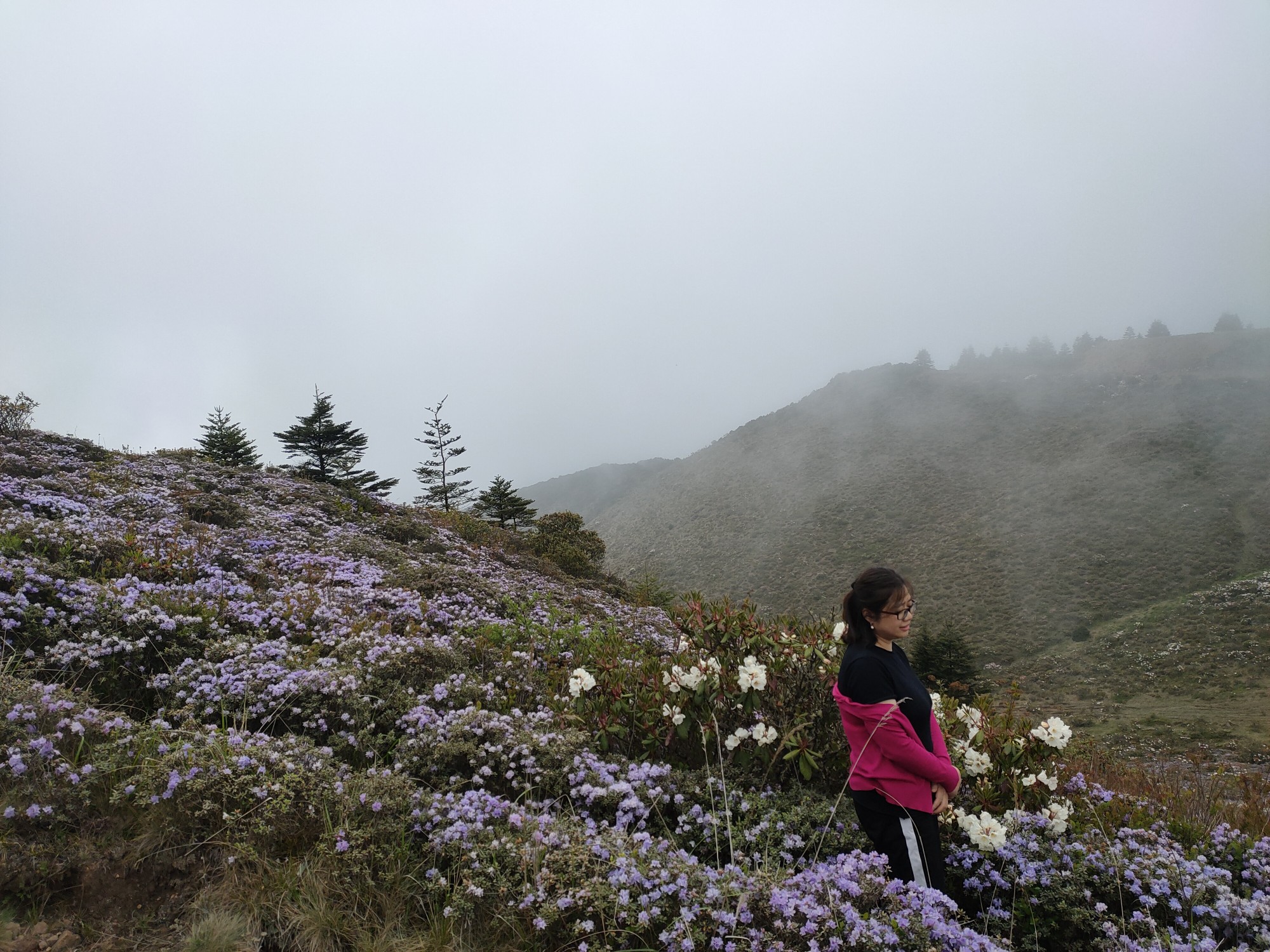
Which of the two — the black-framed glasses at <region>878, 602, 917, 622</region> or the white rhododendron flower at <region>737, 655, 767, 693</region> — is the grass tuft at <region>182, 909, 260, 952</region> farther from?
the black-framed glasses at <region>878, 602, 917, 622</region>

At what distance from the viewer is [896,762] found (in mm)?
2639

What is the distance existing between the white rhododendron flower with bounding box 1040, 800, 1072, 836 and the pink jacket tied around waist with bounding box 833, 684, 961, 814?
625 millimetres

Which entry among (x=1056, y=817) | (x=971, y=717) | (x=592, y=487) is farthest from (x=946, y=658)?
(x=592, y=487)

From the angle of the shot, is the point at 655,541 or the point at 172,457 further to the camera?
the point at 655,541

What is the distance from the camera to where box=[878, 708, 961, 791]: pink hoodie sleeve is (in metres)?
2.56

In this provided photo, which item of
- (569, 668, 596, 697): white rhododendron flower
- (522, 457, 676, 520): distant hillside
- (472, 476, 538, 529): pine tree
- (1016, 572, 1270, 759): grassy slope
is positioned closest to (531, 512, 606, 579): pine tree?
(472, 476, 538, 529): pine tree

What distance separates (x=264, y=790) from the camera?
2830 millimetres

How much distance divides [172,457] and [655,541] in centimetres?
5285

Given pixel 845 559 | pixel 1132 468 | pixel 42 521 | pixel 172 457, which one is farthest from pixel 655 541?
pixel 42 521

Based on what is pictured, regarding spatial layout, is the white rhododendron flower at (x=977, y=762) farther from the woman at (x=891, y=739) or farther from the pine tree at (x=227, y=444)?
the pine tree at (x=227, y=444)

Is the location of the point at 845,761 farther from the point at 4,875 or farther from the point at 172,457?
the point at 172,457

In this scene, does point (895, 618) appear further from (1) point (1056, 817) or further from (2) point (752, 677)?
(1) point (1056, 817)

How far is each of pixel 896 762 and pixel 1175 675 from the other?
113 ft

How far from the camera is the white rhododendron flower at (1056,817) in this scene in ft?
9.07
